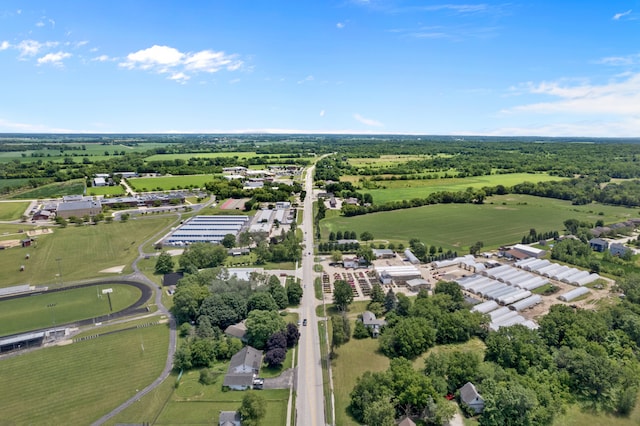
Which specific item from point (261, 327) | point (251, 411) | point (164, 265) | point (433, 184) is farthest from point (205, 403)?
point (433, 184)

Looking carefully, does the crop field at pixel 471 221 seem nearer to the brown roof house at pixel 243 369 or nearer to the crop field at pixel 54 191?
the brown roof house at pixel 243 369

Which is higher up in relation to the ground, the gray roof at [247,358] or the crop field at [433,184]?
the crop field at [433,184]

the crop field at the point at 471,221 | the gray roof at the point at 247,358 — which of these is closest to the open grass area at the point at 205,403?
the gray roof at the point at 247,358

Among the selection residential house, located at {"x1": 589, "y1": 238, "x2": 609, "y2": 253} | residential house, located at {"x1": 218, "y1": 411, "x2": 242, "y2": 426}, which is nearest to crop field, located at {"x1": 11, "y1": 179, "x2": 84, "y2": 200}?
residential house, located at {"x1": 218, "y1": 411, "x2": 242, "y2": 426}

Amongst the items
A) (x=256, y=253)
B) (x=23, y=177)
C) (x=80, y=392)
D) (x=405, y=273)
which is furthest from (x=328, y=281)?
(x=23, y=177)

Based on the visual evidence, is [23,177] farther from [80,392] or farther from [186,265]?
[80,392]

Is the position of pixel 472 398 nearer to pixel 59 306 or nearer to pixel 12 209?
pixel 59 306
